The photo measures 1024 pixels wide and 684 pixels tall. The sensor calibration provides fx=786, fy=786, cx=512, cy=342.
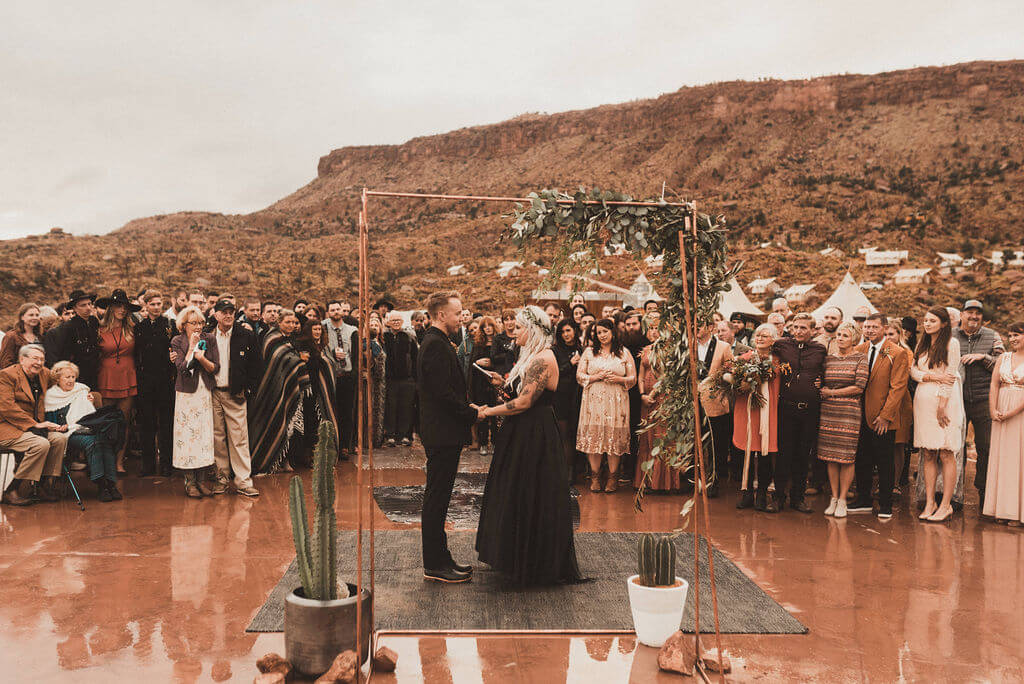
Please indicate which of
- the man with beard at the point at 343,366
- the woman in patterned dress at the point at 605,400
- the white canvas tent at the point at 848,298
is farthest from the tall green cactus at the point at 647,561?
the white canvas tent at the point at 848,298

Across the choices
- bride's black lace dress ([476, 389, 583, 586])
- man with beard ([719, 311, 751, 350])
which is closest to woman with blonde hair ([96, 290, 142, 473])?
bride's black lace dress ([476, 389, 583, 586])

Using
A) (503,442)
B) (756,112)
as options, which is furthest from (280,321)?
(756,112)

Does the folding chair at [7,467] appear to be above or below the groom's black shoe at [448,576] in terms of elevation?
above

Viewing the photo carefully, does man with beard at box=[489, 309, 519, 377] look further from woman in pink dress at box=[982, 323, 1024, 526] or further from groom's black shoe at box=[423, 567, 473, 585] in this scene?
woman in pink dress at box=[982, 323, 1024, 526]

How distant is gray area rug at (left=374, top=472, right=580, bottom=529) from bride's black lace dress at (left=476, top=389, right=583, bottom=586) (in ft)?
4.44

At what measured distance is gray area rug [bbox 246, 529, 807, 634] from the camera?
4430mm

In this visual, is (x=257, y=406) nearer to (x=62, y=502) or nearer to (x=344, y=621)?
(x=62, y=502)

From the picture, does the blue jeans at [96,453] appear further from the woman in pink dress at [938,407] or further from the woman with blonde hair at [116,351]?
the woman in pink dress at [938,407]

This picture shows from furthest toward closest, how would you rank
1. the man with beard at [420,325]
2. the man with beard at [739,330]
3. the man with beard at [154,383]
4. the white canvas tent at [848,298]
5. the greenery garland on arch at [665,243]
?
the white canvas tent at [848,298] < the man with beard at [420,325] < the man with beard at [739,330] < the man with beard at [154,383] < the greenery garland on arch at [665,243]

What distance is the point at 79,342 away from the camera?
26.2 feet

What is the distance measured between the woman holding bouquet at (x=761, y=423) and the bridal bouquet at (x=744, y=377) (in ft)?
0.08

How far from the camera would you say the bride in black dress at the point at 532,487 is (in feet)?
16.5

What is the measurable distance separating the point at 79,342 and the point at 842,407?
750 cm

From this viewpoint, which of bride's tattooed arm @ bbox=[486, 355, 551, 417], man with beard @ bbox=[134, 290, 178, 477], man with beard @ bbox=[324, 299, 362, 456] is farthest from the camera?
man with beard @ bbox=[324, 299, 362, 456]
